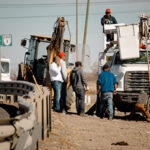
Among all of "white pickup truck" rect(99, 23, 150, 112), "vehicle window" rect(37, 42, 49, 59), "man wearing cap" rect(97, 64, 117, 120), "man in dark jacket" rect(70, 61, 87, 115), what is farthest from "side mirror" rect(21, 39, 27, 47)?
"man wearing cap" rect(97, 64, 117, 120)

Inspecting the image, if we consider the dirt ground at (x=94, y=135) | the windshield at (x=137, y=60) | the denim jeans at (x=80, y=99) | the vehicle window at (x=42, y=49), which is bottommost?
the dirt ground at (x=94, y=135)

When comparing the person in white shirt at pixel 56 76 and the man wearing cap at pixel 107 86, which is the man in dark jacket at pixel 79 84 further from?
the man wearing cap at pixel 107 86

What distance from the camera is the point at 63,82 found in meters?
16.2

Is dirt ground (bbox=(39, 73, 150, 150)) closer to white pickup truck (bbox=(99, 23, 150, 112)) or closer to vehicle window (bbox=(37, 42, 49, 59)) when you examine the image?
white pickup truck (bbox=(99, 23, 150, 112))

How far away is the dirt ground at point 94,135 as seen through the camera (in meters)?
9.03

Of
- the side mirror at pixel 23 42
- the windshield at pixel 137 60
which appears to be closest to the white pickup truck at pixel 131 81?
the windshield at pixel 137 60

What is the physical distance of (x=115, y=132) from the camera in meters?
11.6

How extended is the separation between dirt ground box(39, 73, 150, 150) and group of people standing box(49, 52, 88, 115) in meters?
1.10

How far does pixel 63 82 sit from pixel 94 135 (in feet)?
18.0

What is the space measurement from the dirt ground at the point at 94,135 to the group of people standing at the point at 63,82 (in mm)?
1095

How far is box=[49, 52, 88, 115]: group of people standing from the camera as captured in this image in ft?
51.2

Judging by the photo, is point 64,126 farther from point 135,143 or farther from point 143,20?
point 143,20

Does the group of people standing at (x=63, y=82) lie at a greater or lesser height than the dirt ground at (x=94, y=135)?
greater

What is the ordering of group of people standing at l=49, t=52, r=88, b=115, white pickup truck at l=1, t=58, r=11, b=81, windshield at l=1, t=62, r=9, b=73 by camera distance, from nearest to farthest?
group of people standing at l=49, t=52, r=88, b=115
white pickup truck at l=1, t=58, r=11, b=81
windshield at l=1, t=62, r=9, b=73
